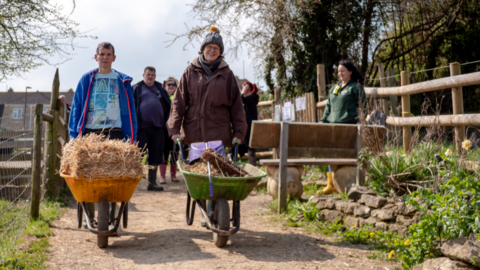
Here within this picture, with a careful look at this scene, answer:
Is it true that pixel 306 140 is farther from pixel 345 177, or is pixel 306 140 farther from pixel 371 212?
pixel 371 212

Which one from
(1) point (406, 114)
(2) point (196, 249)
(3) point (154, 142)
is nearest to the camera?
(2) point (196, 249)

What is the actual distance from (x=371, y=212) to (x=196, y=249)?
1.77 metres

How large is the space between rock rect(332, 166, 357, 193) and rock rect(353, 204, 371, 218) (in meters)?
1.14

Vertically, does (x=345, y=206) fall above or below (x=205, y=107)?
below

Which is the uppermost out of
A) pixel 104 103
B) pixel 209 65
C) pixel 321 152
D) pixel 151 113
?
pixel 209 65

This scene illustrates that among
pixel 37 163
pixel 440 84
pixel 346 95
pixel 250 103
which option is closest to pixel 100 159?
pixel 37 163

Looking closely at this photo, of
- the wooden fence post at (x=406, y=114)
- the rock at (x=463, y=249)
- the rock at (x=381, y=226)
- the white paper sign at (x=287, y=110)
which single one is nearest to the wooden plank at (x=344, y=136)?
the wooden fence post at (x=406, y=114)

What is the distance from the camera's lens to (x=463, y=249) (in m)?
2.82

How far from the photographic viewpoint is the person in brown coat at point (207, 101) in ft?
14.2

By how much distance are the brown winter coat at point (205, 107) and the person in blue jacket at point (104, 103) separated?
18.7 inches

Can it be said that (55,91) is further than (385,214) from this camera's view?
Yes

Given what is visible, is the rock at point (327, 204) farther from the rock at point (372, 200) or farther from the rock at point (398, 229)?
the rock at point (398, 229)

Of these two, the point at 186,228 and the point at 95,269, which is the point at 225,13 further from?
the point at 95,269

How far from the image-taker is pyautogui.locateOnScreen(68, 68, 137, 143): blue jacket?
13.9 feet
